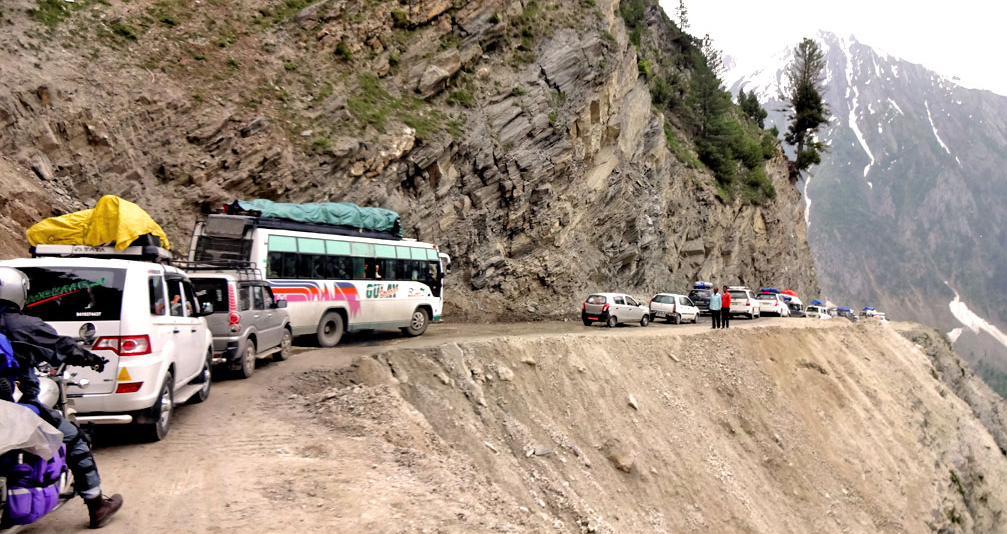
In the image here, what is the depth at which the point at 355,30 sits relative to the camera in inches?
1105

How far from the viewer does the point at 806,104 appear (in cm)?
6050

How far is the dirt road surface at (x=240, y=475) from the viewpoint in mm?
5688

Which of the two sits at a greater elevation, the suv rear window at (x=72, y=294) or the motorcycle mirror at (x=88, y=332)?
the suv rear window at (x=72, y=294)

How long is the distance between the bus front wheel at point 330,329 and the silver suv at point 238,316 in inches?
123

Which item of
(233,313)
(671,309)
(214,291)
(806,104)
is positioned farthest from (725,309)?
(806,104)

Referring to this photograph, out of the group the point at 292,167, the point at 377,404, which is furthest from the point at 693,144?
the point at 377,404

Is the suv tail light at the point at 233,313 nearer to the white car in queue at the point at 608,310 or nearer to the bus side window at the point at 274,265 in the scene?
the bus side window at the point at 274,265

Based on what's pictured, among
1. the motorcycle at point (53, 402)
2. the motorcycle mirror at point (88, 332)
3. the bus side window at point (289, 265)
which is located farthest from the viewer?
the bus side window at point (289, 265)

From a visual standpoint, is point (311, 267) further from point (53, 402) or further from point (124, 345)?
point (53, 402)

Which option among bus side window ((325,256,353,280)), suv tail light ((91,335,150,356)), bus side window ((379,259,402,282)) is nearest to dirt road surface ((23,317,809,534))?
suv tail light ((91,335,150,356))

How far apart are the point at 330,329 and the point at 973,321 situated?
191 m

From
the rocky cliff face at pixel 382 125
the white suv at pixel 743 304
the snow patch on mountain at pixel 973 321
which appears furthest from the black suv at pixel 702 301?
the snow patch on mountain at pixel 973 321

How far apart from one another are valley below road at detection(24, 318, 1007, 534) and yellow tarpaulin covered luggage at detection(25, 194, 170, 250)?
290 cm

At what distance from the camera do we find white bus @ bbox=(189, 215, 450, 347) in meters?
16.0
